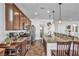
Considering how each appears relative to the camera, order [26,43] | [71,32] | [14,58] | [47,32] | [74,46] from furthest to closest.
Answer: [71,32] → [47,32] → [26,43] → [74,46] → [14,58]

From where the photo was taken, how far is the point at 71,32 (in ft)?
16.6

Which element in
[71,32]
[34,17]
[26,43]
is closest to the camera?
[26,43]

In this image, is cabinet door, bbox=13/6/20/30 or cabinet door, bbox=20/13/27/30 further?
cabinet door, bbox=20/13/27/30

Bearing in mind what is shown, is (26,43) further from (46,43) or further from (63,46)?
(63,46)

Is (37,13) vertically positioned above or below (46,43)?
above

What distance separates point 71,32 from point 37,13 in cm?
146

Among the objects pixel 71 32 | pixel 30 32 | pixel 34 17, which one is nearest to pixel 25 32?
pixel 30 32

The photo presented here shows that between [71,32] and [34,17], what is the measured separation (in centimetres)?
156

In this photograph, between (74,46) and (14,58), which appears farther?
(74,46)

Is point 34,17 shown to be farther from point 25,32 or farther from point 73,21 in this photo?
point 73,21

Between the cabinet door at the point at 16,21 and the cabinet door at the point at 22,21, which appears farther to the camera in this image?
the cabinet door at the point at 22,21

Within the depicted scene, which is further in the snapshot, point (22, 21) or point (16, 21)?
point (22, 21)

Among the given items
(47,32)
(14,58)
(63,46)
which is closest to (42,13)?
Result: (47,32)

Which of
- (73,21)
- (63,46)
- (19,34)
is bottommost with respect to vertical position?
(63,46)
